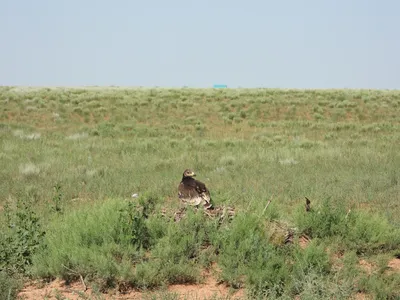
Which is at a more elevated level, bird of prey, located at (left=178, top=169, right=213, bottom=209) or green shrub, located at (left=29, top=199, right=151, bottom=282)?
bird of prey, located at (left=178, top=169, right=213, bottom=209)

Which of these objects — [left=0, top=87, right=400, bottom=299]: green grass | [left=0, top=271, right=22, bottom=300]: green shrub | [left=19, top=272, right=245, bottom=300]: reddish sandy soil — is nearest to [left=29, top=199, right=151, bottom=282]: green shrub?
[left=0, top=87, right=400, bottom=299]: green grass

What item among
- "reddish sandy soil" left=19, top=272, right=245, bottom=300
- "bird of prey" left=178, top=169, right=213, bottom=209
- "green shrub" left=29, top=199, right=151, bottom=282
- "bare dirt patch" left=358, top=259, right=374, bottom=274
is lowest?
"reddish sandy soil" left=19, top=272, right=245, bottom=300

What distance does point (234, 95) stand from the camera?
39.2 metres

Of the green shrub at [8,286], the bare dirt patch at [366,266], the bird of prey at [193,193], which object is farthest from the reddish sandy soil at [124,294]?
the bare dirt patch at [366,266]

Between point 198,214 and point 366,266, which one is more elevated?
point 198,214

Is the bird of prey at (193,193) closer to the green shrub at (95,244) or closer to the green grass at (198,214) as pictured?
the green grass at (198,214)

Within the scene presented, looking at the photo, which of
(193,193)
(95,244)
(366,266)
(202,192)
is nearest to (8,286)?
(95,244)

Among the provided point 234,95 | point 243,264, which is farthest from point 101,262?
point 234,95

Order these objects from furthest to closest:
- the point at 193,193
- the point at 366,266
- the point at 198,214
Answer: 1. the point at 193,193
2. the point at 198,214
3. the point at 366,266

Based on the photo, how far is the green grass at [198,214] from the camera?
5473 mm

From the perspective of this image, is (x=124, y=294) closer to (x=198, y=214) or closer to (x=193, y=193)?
(x=198, y=214)

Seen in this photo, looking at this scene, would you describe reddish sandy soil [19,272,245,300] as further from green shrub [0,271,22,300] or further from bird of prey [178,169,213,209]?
bird of prey [178,169,213,209]

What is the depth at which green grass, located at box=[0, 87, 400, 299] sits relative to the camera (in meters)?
5.47

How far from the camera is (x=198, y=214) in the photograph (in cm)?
645
